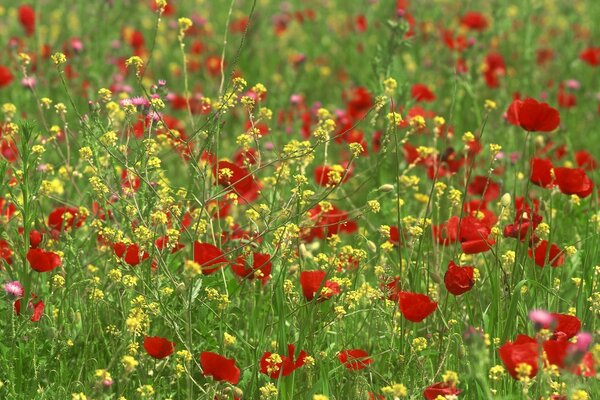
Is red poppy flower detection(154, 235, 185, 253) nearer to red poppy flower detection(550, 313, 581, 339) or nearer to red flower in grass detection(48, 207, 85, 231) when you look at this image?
red flower in grass detection(48, 207, 85, 231)

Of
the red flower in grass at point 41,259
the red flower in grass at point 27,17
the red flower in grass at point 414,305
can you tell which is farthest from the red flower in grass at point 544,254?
the red flower in grass at point 27,17

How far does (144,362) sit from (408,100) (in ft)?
6.04

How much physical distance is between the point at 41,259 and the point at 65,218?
0.42 meters

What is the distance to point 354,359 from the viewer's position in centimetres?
241

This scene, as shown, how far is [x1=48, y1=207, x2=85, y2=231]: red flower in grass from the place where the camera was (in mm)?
3020

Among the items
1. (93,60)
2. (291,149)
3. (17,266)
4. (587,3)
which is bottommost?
(587,3)

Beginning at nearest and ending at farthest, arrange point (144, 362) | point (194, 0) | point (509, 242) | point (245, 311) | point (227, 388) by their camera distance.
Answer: point (227, 388), point (144, 362), point (245, 311), point (509, 242), point (194, 0)

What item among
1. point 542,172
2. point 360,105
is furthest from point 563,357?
point 360,105

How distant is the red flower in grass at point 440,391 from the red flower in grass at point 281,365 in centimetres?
28

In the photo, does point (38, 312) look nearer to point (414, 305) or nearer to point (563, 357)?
point (414, 305)

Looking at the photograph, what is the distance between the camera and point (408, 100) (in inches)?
163

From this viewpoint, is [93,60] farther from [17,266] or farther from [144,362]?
[144,362]

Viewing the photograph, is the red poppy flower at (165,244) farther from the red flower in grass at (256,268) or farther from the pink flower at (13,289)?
the pink flower at (13,289)

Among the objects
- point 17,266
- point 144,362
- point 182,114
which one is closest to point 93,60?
point 182,114
